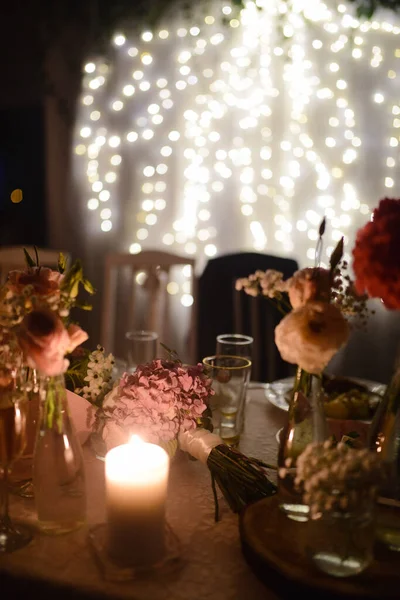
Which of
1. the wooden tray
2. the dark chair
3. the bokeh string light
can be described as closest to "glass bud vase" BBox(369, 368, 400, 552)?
the wooden tray

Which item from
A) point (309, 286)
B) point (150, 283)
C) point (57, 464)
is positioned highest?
Answer: point (309, 286)

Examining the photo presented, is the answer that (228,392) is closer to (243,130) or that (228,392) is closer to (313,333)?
(313,333)

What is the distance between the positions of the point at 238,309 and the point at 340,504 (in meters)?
1.45

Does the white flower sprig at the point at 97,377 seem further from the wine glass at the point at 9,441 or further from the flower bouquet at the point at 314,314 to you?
the flower bouquet at the point at 314,314

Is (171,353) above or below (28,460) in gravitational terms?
above

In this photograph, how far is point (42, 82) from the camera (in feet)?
9.47

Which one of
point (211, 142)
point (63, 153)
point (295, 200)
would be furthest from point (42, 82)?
point (295, 200)

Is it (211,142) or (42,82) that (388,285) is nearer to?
(211,142)

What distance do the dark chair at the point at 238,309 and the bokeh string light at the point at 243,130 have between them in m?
0.59

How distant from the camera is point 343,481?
66cm

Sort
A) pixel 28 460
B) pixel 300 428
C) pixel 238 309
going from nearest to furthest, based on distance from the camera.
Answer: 1. pixel 300 428
2. pixel 28 460
3. pixel 238 309

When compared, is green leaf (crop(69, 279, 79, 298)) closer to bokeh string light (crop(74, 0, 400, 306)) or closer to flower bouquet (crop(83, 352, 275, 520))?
flower bouquet (crop(83, 352, 275, 520))

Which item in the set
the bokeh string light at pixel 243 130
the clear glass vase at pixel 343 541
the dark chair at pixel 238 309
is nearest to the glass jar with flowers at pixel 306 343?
the clear glass vase at pixel 343 541

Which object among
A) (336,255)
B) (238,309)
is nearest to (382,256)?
(336,255)
